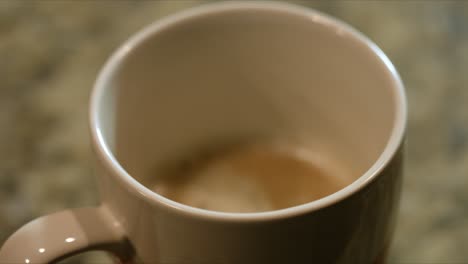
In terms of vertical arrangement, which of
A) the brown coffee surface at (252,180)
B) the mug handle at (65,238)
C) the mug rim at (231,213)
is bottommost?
the brown coffee surface at (252,180)

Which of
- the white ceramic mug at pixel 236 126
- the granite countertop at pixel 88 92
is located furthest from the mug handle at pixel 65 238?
the granite countertop at pixel 88 92

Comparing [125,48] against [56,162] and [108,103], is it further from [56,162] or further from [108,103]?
[56,162]

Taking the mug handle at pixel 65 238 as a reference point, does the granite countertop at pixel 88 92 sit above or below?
below

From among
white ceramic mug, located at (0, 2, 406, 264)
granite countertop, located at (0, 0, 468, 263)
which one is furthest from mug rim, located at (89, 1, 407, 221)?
granite countertop, located at (0, 0, 468, 263)

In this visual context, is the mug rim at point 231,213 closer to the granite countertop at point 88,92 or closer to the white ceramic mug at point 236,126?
the white ceramic mug at point 236,126

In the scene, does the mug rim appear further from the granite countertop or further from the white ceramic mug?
the granite countertop

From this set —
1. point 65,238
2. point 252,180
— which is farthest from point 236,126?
point 65,238
